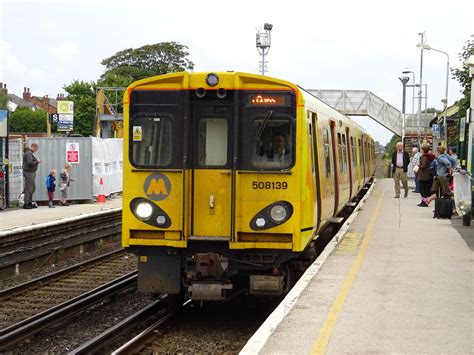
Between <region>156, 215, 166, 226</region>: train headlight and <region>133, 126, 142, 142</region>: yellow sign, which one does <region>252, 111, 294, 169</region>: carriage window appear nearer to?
<region>156, 215, 166, 226</region>: train headlight

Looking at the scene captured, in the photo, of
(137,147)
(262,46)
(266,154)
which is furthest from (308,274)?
(262,46)

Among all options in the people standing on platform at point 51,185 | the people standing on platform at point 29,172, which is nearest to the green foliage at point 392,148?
the people standing on platform at point 51,185

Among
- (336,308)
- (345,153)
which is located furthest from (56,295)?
(345,153)

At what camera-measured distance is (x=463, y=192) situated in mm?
15383

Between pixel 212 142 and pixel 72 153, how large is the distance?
15.7m

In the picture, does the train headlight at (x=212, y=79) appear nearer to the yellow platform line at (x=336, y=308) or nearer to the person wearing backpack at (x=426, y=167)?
the yellow platform line at (x=336, y=308)

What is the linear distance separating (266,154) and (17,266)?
7.07 meters

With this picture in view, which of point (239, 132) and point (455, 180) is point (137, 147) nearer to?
point (239, 132)

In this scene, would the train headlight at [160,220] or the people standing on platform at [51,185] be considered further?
the people standing on platform at [51,185]

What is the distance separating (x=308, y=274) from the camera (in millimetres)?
9719

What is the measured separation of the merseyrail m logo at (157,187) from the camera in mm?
9008

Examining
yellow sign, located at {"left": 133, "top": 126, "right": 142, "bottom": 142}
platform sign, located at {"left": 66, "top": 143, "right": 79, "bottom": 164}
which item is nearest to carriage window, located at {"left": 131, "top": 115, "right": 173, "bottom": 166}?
yellow sign, located at {"left": 133, "top": 126, "right": 142, "bottom": 142}

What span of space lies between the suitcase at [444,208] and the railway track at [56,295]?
7.08 meters

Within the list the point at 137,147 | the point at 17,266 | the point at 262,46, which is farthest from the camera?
the point at 262,46
